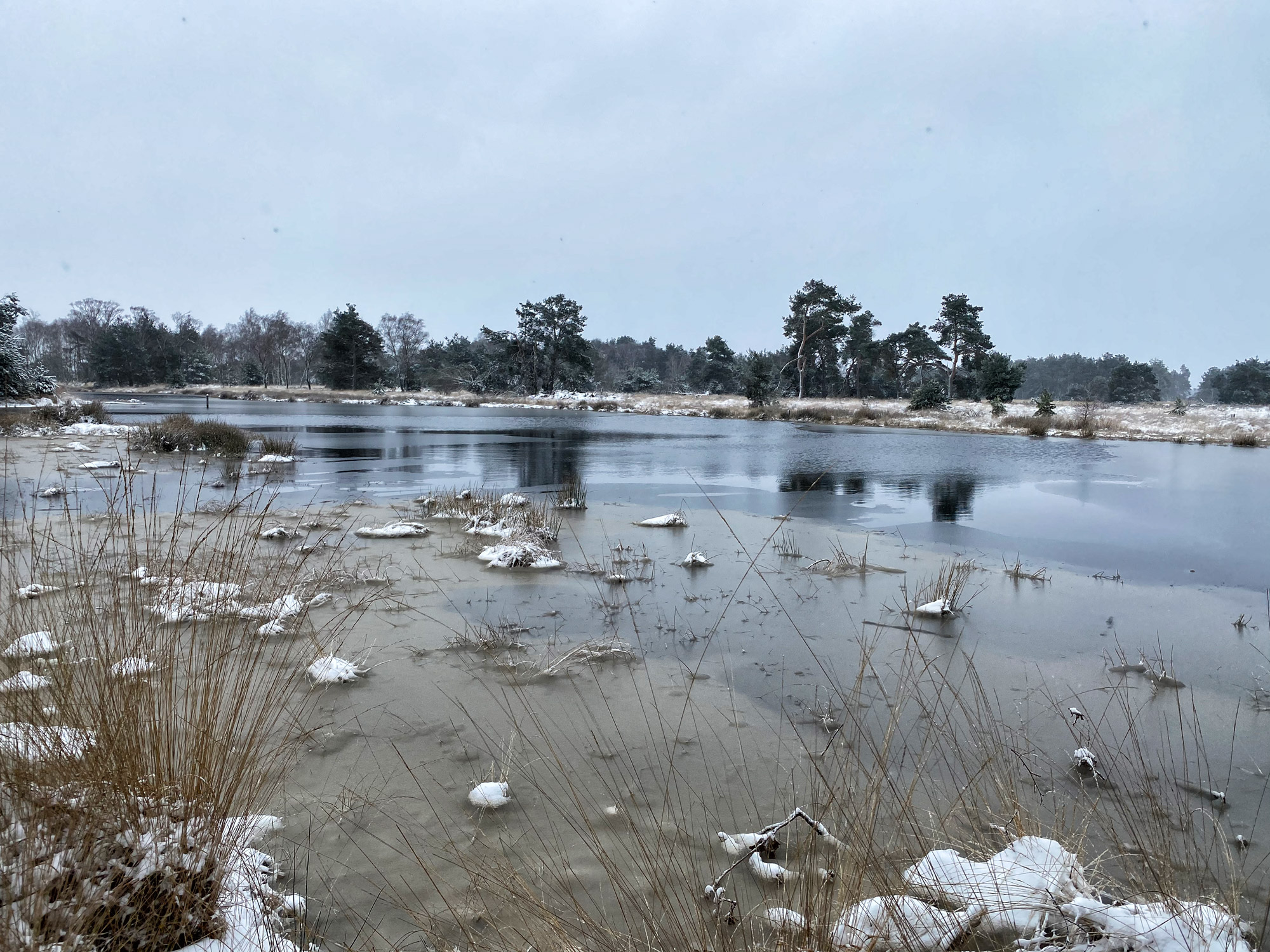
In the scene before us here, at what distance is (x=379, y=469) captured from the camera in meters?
15.7

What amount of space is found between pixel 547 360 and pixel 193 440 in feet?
157

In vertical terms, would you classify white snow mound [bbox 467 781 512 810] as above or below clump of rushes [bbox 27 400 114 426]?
below

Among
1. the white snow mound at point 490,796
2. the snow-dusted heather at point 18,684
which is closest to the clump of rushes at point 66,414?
the snow-dusted heather at point 18,684

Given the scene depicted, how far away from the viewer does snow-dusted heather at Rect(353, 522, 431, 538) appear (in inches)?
323

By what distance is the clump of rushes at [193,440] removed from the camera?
16.5 metres

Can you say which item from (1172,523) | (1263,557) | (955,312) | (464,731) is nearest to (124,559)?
(464,731)

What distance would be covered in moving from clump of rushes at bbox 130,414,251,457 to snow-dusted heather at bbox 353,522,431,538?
9898mm

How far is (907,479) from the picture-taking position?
16.4m

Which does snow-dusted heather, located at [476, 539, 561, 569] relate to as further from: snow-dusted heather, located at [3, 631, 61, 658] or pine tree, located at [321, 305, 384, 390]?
pine tree, located at [321, 305, 384, 390]

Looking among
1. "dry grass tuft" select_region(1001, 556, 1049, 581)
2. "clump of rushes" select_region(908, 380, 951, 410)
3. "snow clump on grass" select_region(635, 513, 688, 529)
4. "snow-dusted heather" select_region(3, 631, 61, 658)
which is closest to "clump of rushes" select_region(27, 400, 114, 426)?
"snow clump on grass" select_region(635, 513, 688, 529)

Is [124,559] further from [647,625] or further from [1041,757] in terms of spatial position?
[1041,757]

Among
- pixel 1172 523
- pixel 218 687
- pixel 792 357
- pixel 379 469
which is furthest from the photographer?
pixel 792 357

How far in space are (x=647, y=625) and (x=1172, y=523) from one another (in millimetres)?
10491

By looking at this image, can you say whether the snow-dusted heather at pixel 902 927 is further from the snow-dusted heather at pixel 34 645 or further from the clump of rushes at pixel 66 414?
the clump of rushes at pixel 66 414
